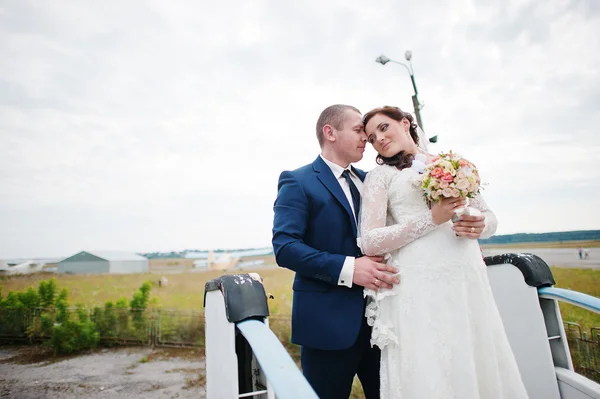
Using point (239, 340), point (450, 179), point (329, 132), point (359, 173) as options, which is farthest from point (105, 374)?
point (450, 179)

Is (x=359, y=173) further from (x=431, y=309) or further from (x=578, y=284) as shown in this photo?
(x=578, y=284)

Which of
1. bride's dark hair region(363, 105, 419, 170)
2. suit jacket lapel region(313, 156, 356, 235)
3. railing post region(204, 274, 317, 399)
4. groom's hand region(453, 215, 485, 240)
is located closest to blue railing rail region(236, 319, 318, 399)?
railing post region(204, 274, 317, 399)

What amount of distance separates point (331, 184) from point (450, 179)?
702mm

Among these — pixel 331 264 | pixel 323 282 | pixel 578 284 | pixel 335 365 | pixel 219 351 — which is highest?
pixel 331 264

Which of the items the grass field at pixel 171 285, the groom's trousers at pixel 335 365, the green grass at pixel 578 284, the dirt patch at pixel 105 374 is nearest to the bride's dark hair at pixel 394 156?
the groom's trousers at pixel 335 365

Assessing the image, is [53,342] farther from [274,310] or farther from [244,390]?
[244,390]

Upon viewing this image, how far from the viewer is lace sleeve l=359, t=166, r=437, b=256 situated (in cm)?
183

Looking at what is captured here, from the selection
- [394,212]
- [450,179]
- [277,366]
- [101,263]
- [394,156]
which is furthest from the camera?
[101,263]

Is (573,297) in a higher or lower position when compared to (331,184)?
lower

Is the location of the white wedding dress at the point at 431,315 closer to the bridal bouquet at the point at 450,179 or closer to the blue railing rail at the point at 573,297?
the bridal bouquet at the point at 450,179

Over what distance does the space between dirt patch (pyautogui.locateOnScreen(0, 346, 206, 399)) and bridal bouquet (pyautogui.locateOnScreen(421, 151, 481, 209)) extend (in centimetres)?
749

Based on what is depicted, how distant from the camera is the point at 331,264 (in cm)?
186

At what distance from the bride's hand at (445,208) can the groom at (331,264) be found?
360 millimetres

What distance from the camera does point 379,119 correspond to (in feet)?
7.06
